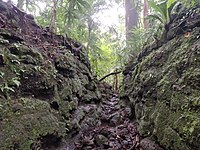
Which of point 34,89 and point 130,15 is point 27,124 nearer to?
point 34,89

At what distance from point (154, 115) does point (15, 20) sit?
407 centimetres

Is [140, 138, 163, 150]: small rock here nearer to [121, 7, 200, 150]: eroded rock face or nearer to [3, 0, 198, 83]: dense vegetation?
[121, 7, 200, 150]: eroded rock face

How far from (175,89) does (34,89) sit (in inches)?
103

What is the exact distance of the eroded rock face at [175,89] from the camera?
9.61 ft

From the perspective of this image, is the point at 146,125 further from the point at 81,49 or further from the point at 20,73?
the point at 81,49

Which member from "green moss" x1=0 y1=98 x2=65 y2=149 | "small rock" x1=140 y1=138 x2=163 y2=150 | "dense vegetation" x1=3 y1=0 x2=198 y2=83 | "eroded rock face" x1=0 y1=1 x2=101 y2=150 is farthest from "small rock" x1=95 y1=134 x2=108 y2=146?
Answer: "dense vegetation" x1=3 y1=0 x2=198 y2=83

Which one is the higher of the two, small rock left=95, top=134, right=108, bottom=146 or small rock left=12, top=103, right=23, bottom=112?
small rock left=12, top=103, right=23, bottom=112

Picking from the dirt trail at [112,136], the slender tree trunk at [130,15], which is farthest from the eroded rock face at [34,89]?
the slender tree trunk at [130,15]

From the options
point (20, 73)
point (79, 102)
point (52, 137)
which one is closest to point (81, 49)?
point (79, 102)

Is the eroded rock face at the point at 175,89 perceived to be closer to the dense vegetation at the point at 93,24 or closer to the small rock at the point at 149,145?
the small rock at the point at 149,145

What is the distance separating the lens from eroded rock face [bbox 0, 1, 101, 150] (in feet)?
11.0

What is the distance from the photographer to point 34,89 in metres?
4.20

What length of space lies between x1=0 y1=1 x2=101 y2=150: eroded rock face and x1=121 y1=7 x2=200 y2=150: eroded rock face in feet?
5.45

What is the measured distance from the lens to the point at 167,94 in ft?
12.3
